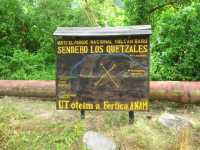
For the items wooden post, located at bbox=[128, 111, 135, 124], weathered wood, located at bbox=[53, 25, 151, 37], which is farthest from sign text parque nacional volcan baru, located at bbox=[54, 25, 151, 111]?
wooden post, located at bbox=[128, 111, 135, 124]

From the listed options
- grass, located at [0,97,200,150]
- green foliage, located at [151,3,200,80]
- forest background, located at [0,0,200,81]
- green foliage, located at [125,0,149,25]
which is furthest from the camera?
green foliage, located at [125,0,149,25]

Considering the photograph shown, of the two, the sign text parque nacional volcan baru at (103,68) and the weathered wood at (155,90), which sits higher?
the sign text parque nacional volcan baru at (103,68)

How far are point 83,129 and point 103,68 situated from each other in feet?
3.68

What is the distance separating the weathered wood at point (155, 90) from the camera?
341 inches

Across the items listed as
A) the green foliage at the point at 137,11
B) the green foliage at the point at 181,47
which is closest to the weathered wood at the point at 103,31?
the green foliage at the point at 181,47

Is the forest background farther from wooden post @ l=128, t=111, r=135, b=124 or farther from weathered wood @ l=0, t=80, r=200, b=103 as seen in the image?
wooden post @ l=128, t=111, r=135, b=124

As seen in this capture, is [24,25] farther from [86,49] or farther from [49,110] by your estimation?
[86,49]

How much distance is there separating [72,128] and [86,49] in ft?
4.59

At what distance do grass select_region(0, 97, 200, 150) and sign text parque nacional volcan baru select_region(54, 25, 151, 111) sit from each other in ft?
1.15

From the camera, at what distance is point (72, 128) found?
7.44m

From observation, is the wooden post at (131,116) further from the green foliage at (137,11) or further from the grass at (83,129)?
the green foliage at (137,11)

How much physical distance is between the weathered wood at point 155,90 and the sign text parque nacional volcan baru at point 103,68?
1391mm

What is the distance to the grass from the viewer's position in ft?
22.6

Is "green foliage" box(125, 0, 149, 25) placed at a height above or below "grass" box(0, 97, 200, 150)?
above
